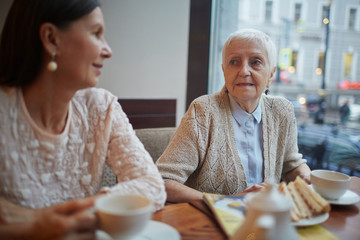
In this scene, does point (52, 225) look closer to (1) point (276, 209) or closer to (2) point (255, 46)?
(1) point (276, 209)

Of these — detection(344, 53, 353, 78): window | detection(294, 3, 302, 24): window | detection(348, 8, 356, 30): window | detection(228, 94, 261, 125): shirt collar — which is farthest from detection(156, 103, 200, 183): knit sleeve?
detection(294, 3, 302, 24): window

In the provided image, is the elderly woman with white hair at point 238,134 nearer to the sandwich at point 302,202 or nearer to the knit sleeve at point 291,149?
the knit sleeve at point 291,149

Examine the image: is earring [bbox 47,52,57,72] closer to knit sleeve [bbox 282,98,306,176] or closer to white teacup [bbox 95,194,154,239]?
white teacup [bbox 95,194,154,239]

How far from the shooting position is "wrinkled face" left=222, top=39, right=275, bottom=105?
1576 mm

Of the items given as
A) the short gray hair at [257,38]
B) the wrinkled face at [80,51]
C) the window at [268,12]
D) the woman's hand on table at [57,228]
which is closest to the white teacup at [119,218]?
the woman's hand on table at [57,228]

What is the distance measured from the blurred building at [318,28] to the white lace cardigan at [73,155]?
1960 millimetres

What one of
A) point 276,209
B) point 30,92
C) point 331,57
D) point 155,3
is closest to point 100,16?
point 30,92

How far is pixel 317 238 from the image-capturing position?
0.87 m

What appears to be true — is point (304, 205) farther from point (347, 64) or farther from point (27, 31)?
point (347, 64)

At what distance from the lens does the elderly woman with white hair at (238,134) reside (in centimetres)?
149

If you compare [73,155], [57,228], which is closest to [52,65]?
[73,155]

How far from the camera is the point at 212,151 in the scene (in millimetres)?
1513

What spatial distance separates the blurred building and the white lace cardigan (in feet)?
6.43

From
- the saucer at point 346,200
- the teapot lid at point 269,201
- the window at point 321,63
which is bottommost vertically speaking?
the saucer at point 346,200
